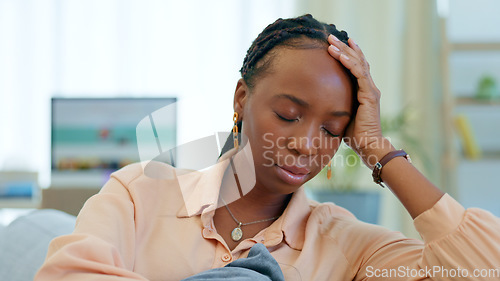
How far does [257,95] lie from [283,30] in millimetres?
141

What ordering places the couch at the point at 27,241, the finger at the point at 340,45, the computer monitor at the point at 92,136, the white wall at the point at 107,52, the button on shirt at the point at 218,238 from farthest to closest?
the white wall at the point at 107,52 < the computer monitor at the point at 92,136 < the couch at the point at 27,241 < the finger at the point at 340,45 < the button on shirt at the point at 218,238

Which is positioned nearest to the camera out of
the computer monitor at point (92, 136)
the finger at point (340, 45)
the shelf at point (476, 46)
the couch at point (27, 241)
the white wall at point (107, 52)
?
the finger at point (340, 45)

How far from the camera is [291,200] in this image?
44.1 inches

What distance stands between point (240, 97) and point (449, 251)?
0.50 meters

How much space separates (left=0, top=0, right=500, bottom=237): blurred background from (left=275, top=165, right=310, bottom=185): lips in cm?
215

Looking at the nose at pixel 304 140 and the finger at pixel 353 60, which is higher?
the finger at pixel 353 60

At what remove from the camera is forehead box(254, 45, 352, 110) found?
98 centimetres

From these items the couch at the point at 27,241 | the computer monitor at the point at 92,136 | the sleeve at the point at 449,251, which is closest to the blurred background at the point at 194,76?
the computer monitor at the point at 92,136

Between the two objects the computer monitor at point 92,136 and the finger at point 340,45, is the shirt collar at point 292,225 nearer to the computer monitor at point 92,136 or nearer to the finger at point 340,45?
the finger at point 340,45

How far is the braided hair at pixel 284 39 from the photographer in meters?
1.03

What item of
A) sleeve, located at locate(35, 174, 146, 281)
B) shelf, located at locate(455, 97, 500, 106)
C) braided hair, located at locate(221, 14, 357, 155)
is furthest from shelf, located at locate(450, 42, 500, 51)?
sleeve, located at locate(35, 174, 146, 281)

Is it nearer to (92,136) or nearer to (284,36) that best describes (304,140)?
(284,36)

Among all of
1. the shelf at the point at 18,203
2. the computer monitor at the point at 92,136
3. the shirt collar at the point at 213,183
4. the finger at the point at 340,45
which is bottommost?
the shelf at the point at 18,203

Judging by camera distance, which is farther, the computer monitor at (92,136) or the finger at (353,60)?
the computer monitor at (92,136)
